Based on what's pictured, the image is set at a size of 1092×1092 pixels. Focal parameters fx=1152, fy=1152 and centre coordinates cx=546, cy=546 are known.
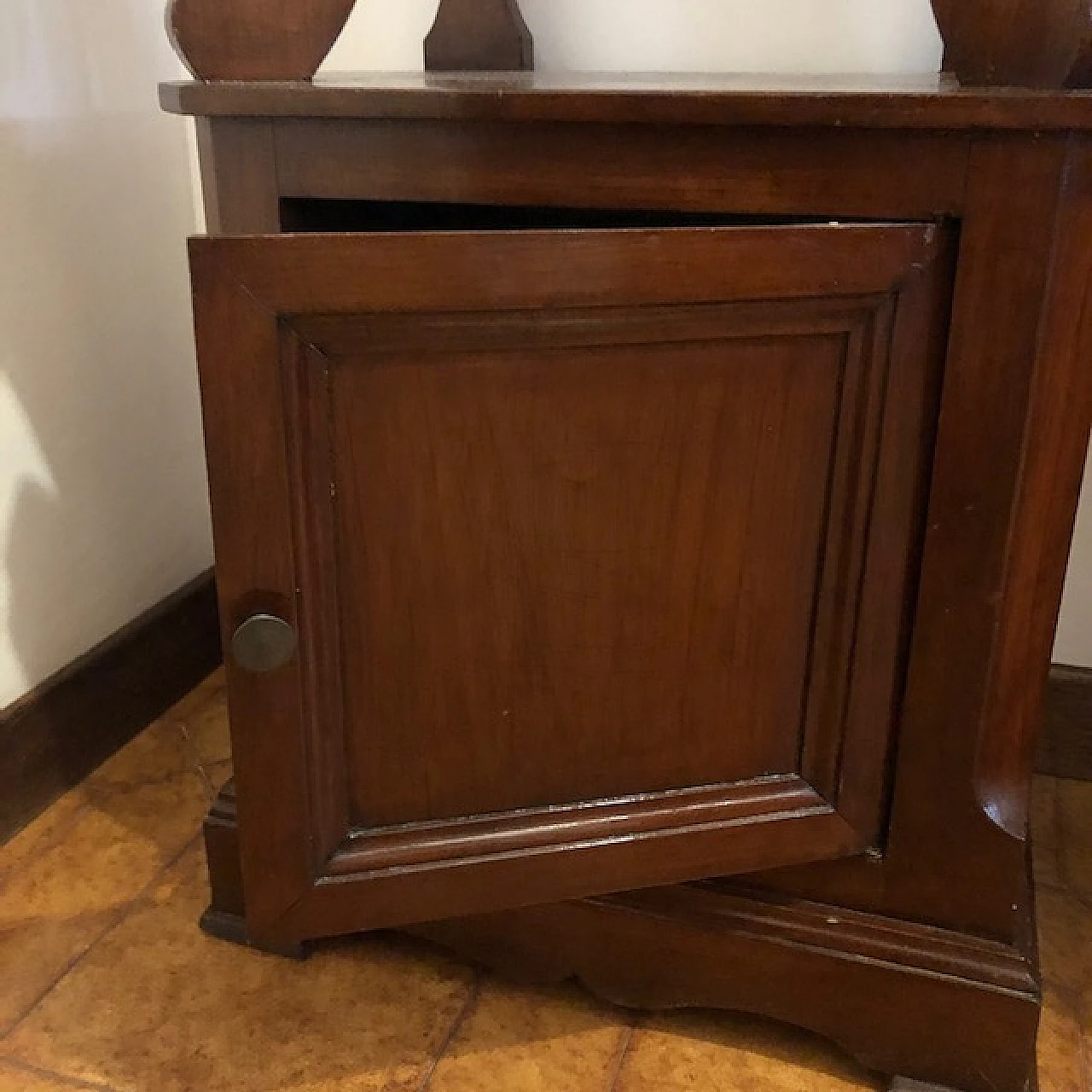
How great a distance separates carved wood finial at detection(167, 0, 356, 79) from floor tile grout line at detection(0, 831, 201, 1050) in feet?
2.53

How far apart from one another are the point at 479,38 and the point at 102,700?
84 centimetres

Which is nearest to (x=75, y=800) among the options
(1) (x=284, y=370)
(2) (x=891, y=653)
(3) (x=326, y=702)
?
(3) (x=326, y=702)

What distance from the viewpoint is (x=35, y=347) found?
119 cm

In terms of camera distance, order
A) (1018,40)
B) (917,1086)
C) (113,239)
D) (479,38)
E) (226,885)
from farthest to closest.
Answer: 1. (113,239)
2. (479,38)
3. (226,885)
4. (917,1086)
5. (1018,40)

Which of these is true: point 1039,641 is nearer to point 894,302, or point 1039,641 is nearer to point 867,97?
point 894,302

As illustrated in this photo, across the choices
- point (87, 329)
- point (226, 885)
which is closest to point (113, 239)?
point (87, 329)

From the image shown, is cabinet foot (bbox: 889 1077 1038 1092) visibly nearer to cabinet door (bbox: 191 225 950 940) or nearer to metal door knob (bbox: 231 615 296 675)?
cabinet door (bbox: 191 225 950 940)

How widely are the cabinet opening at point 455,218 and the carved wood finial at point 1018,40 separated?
172mm

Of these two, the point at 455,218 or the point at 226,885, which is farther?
the point at 226,885

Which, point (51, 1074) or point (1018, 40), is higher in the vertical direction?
point (1018, 40)

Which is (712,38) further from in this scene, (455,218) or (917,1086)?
(917,1086)

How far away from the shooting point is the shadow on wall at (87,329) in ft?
3.80

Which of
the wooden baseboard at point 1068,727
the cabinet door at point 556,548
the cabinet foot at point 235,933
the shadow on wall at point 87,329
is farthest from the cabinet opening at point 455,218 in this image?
the wooden baseboard at point 1068,727

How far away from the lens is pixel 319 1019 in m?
0.99
